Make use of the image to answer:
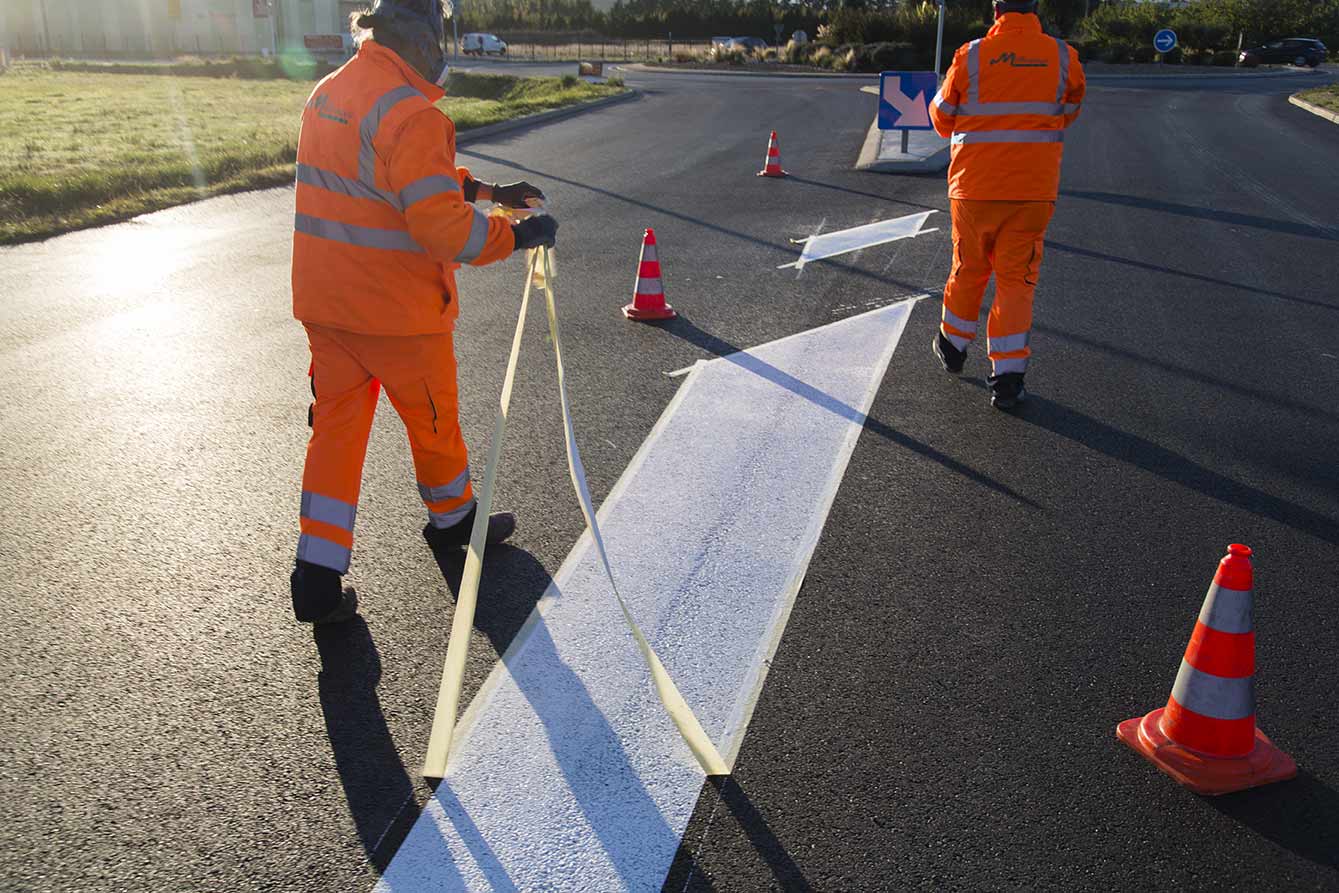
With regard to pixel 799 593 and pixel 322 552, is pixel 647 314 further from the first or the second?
pixel 322 552

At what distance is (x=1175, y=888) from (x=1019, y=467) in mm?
2852

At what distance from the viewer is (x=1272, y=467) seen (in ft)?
17.8

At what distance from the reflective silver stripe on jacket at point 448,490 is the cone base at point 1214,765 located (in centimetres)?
241

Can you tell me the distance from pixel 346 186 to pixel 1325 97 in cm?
3416

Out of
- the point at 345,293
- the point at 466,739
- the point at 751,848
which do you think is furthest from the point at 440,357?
the point at 751,848

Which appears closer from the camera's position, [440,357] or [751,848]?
[751,848]

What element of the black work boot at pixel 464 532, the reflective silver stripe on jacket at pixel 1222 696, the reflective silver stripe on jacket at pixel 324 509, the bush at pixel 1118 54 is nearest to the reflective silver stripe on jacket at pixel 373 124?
the reflective silver stripe on jacket at pixel 324 509

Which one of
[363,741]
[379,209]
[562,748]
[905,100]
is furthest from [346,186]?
[905,100]

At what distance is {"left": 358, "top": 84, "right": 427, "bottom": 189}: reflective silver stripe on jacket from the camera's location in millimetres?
3543

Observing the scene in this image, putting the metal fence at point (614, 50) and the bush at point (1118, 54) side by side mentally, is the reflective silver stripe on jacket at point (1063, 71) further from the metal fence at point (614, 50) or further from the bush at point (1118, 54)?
the metal fence at point (614, 50)

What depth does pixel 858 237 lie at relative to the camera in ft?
36.3

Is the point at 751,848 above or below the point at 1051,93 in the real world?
below

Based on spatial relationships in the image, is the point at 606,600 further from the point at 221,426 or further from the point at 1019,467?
the point at 221,426

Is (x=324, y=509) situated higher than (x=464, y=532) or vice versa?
(x=324, y=509)
